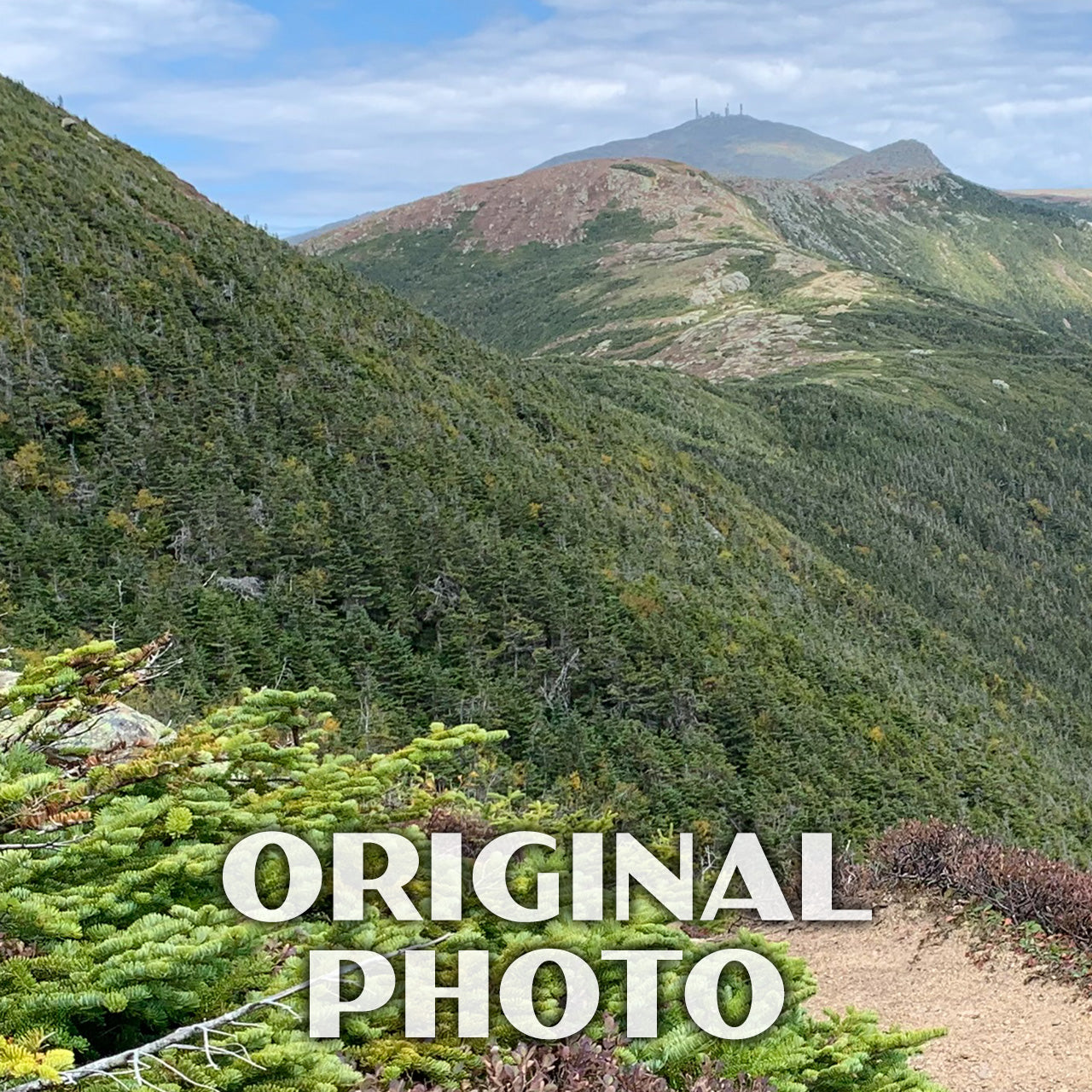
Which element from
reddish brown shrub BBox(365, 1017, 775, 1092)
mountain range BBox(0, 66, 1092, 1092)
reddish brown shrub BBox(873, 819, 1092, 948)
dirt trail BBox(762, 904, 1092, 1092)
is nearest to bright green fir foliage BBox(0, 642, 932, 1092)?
mountain range BBox(0, 66, 1092, 1092)

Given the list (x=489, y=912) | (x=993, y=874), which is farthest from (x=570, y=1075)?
(x=993, y=874)

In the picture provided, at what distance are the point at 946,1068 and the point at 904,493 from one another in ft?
392

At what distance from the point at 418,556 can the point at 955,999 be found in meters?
36.0

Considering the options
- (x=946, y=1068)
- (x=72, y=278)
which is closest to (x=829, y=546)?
(x=72, y=278)

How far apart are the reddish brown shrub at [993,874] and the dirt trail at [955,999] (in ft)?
2.48

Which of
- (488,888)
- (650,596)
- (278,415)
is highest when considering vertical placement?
(278,415)

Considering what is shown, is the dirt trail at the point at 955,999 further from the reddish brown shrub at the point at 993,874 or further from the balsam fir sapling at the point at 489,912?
the balsam fir sapling at the point at 489,912

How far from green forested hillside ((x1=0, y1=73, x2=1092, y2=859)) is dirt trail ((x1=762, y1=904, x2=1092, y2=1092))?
14.3m

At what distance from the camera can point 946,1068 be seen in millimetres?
10070

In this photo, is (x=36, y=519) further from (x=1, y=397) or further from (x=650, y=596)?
(x=650, y=596)

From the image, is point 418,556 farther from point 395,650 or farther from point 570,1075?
point 570,1075

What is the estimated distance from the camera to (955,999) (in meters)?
11.9

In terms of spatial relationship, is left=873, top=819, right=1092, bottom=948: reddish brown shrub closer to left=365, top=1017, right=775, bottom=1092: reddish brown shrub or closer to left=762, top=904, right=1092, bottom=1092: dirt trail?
left=762, top=904, right=1092, bottom=1092: dirt trail

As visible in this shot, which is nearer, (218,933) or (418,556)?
(218,933)
